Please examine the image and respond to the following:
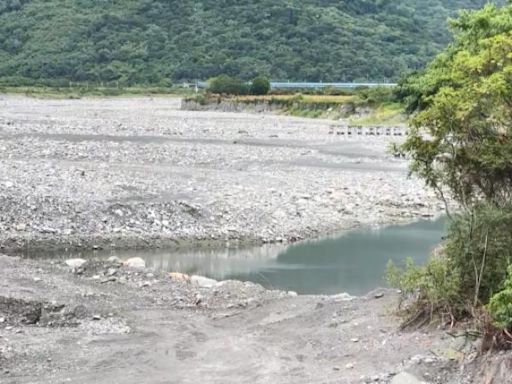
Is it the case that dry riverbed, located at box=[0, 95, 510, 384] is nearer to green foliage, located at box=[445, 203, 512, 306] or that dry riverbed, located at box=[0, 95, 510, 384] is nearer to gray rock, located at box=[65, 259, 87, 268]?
gray rock, located at box=[65, 259, 87, 268]

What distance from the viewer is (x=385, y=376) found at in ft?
34.1

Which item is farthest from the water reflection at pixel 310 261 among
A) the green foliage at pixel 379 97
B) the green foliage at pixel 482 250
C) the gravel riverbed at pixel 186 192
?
the green foliage at pixel 379 97

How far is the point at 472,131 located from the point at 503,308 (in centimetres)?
290

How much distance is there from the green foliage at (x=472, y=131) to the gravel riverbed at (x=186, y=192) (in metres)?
12.9

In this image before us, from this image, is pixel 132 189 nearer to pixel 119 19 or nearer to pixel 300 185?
pixel 300 185

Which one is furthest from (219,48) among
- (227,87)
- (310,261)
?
(310,261)

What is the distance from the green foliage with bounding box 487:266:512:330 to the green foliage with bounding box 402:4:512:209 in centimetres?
224

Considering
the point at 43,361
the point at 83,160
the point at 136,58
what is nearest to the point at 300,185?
the point at 83,160

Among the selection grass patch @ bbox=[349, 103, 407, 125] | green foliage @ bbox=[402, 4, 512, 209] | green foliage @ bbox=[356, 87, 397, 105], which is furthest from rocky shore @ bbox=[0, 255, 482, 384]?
green foliage @ bbox=[356, 87, 397, 105]

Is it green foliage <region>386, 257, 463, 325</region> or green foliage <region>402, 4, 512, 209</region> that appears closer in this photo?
green foliage <region>402, 4, 512, 209</region>

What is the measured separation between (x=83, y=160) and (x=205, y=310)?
24129mm

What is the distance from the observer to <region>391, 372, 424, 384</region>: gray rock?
9836mm

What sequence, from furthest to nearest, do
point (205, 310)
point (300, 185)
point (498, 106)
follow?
point (300, 185) → point (205, 310) → point (498, 106)

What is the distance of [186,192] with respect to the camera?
2970 centimetres
